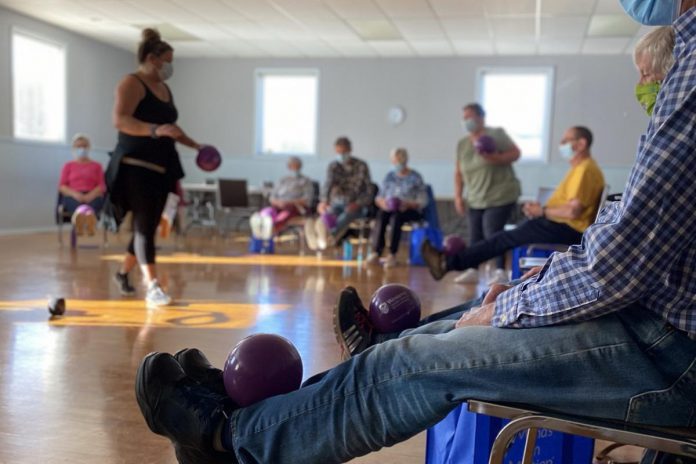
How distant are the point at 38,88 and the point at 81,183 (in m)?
2.57

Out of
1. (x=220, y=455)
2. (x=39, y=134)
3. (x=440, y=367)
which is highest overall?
(x=39, y=134)

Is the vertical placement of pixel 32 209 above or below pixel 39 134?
below

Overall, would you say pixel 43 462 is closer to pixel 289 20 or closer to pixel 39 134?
pixel 289 20

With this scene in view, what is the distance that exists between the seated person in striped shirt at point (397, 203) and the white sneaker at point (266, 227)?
3.72ft

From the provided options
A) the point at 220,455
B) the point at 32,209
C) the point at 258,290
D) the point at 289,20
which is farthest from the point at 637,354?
the point at 32,209

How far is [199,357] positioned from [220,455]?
26cm

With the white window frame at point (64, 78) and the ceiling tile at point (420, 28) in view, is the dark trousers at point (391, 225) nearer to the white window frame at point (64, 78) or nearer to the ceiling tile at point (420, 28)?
the ceiling tile at point (420, 28)

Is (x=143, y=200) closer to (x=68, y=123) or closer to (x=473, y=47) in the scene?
(x=68, y=123)

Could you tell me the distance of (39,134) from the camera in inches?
349

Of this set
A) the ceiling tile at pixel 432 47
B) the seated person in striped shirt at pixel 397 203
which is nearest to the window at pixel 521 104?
the ceiling tile at pixel 432 47

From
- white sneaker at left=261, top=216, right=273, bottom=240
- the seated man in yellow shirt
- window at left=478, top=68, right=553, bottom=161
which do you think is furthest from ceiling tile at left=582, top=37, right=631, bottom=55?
the seated man in yellow shirt

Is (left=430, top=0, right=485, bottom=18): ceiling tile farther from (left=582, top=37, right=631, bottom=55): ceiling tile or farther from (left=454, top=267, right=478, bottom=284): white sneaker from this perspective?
(left=454, top=267, right=478, bottom=284): white sneaker

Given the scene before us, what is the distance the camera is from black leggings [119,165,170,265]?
11.5ft

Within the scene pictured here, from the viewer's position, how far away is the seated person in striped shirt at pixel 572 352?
92 centimetres
